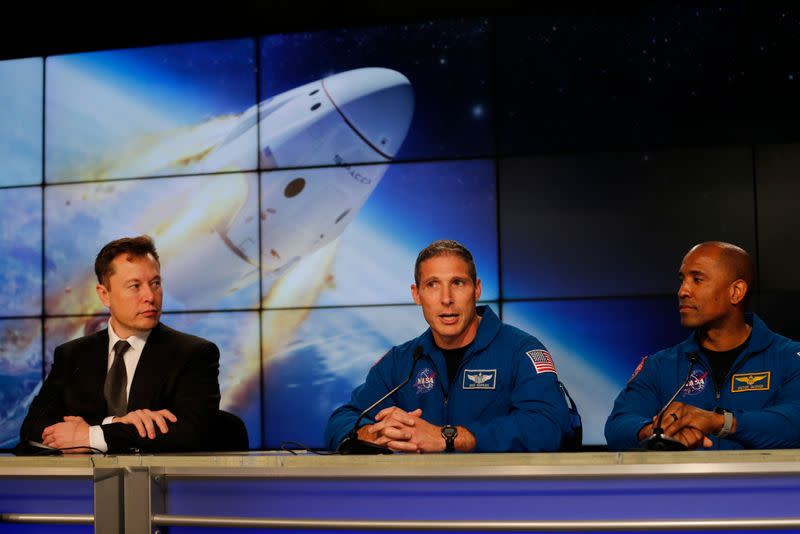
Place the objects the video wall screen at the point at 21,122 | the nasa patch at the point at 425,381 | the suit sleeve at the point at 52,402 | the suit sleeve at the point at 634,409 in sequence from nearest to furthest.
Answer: the suit sleeve at the point at 634,409 → the nasa patch at the point at 425,381 → the suit sleeve at the point at 52,402 → the video wall screen at the point at 21,122

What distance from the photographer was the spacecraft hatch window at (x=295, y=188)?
5918 mm

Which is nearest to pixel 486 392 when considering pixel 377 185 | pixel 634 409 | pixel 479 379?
pixel 479 379

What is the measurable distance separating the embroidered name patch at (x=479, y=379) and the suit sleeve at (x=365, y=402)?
0.25 m

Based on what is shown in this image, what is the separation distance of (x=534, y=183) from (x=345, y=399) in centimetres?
170

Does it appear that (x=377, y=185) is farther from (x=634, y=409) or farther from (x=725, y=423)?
(x=725, y=423)

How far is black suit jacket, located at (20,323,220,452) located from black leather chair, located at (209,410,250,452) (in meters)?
0.04

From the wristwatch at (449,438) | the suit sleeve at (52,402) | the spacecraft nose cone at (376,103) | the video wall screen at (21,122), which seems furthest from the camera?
the video wall screen at (21,122)

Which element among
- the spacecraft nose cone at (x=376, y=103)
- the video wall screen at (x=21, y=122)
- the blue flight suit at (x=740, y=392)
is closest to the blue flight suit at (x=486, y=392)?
the blue flight suit at (x=740, y=392)

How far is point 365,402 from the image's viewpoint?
292 cm

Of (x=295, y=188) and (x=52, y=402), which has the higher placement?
(x=295, y=188)

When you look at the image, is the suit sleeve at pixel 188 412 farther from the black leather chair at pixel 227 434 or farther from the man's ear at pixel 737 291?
the man's ear at pixel 737 291

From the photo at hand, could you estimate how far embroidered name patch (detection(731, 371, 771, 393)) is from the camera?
2812mm

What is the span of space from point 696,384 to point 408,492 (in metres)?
1.34

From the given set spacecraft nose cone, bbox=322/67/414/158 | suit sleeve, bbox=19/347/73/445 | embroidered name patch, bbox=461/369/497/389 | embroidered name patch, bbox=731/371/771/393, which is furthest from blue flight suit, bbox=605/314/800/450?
spacecraft nose cone, bbox=322/67/414/158
